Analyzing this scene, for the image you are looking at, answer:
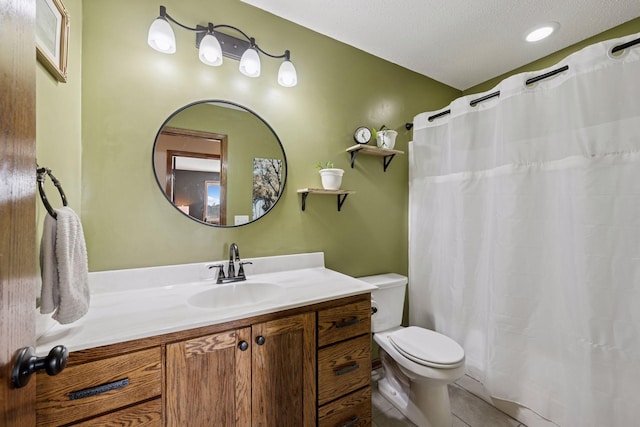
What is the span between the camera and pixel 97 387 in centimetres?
77

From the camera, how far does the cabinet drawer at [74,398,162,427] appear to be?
780mm

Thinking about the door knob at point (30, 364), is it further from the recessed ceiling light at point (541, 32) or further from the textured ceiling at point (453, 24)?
the recessed ceiling light at point (541, 32)

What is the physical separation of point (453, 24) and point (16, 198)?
7.25 feet

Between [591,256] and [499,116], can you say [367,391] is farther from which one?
[499,116]

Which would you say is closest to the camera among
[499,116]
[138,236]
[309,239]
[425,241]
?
[138,236]

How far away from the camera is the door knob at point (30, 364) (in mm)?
444

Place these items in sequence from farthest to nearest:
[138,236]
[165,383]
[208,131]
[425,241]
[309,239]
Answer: [425,241], [309,239], [208,131], [138,236], [165,383]

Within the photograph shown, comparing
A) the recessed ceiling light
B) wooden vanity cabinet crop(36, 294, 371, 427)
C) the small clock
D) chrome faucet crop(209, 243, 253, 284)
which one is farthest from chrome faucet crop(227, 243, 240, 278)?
the recessed ceiling light

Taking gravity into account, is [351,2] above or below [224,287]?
above

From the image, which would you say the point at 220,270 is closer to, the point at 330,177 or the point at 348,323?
the point at 348,323

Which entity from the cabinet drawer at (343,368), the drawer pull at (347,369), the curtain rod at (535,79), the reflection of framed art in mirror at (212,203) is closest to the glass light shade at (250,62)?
the reflection of framed art in mirror at (212,203)

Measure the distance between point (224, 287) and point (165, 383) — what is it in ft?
1.68

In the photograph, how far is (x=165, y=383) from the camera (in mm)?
863

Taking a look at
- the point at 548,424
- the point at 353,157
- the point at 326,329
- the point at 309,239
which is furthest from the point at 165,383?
the point at 548,424
